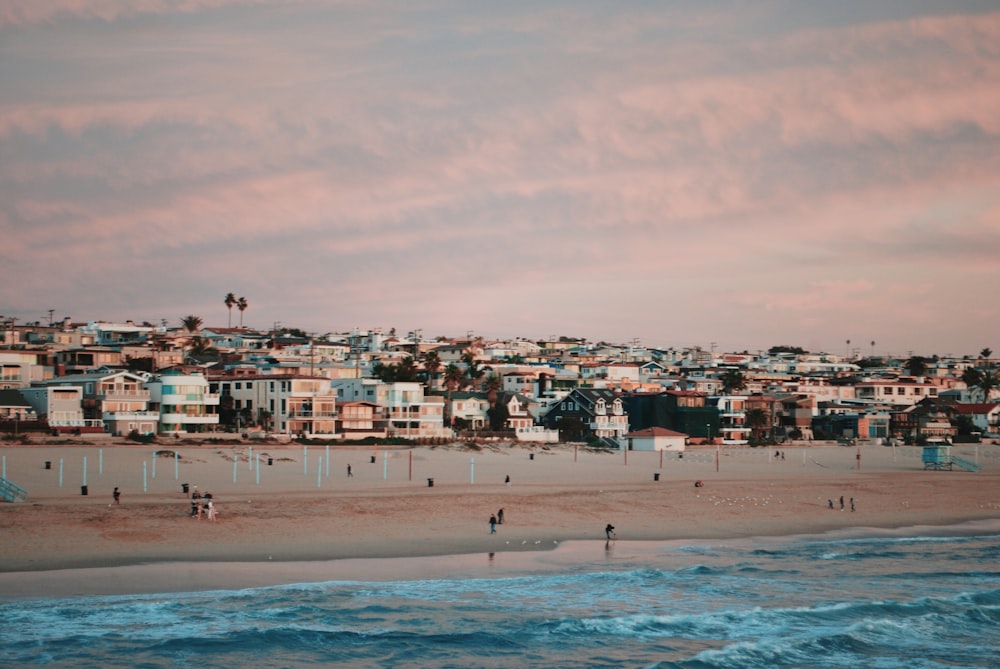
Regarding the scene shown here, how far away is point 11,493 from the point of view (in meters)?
38.1

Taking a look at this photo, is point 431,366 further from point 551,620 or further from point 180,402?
point 551,620

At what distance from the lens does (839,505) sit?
53.7 metres

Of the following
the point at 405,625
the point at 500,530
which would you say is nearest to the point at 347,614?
the point at 405,625

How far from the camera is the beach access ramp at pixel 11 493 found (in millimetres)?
37875

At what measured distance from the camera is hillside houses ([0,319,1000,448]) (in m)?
70.2

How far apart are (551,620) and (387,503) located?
56.6ft

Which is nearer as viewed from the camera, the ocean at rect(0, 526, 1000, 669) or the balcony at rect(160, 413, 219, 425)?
the ocean at rect(0, 526, 1000, 669)

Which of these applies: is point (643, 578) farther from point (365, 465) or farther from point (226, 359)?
point (226, 359)

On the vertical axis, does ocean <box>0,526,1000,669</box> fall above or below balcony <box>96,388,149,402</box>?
below

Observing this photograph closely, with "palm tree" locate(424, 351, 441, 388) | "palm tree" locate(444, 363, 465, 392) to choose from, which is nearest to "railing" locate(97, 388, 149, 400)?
"palm tree" locate(444, 363, 465, 392)

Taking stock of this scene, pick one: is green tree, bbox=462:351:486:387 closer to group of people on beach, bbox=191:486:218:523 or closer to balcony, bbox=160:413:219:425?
balcony, bbox=160:413:219:425

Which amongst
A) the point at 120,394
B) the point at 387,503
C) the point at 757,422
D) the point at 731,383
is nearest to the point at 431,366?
the point at 757,422

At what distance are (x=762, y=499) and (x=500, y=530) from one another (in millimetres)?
18335

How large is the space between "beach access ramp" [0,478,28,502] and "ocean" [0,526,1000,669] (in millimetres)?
12308
